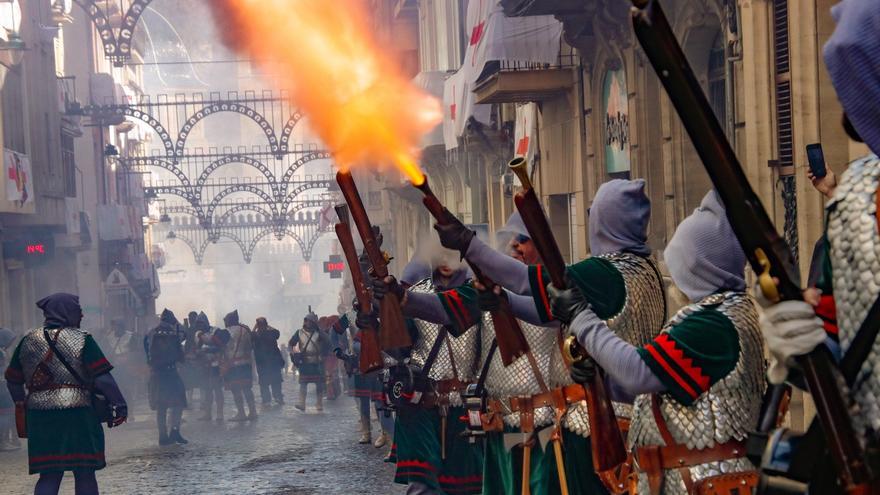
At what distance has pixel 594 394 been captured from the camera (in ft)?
14.7

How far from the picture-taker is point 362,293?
905 cm

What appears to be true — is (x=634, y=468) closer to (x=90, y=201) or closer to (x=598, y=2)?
(x=598, y=2)

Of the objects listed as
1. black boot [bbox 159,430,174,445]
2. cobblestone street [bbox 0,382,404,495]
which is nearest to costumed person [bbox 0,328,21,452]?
cobblestone street [bbox 0,382,404,495]

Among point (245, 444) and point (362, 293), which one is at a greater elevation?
point (362, 293)

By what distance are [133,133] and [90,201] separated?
16.3 meters

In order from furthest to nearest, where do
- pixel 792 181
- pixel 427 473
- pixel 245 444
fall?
1. pixel 245 444
2. pixel 792 181
3. pixel 427 473

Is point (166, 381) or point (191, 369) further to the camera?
point (191, 369)

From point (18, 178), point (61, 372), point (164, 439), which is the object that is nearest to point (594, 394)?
point (61, 372)

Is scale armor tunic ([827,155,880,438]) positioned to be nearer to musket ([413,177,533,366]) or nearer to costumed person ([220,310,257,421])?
musket ([413,177,533,366])

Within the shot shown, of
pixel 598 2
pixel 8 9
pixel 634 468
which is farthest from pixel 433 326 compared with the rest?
pixel 8 9

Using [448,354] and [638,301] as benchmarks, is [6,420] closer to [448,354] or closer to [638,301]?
[448,354]

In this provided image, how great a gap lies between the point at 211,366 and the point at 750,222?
2017 centimetres

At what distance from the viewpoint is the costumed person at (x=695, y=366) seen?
4.16 m

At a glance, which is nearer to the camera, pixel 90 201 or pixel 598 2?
pixel 598 2
